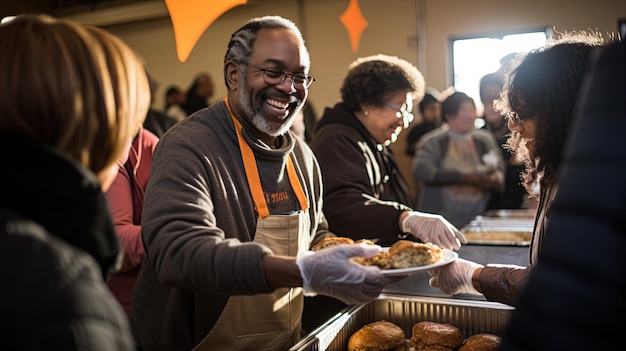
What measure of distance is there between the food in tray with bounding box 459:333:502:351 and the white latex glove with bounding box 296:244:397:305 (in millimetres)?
582

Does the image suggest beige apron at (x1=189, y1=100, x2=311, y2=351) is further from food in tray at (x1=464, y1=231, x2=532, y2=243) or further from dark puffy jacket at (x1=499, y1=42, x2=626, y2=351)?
food in tray at (x1=464, y1=231, x2=532, y2=243)

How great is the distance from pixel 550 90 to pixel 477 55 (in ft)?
13.2

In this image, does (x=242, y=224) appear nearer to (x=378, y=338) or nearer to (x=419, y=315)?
(x=378, y=338)

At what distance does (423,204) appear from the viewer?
4309 mm

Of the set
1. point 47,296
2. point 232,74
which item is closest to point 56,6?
point 232,74

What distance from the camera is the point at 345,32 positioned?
3732mm

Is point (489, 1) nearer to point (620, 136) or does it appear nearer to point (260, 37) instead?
point (260, 37)

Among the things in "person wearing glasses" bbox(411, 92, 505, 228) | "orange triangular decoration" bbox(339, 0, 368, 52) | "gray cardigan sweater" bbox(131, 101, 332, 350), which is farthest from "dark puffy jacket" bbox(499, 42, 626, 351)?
"person wearing glasses" bbox(411, 92, 505, 228)

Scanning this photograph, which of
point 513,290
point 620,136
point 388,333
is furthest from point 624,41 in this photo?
point 388,333

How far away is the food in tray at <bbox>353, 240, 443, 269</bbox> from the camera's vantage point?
1405mm

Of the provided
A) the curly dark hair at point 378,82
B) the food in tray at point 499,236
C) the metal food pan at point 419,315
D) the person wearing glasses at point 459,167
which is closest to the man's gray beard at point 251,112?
the metal food pan at point 419,315

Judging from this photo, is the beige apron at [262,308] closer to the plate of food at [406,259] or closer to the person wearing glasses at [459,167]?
the plate of food at [406,259]

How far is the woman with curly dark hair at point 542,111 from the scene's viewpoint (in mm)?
1403

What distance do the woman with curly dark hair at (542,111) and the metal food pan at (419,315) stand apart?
20 centimetres
